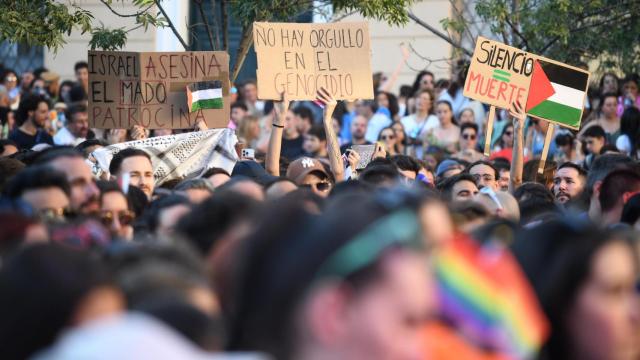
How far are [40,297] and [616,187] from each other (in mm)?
4951

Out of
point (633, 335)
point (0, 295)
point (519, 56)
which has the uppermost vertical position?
point (519, 56)

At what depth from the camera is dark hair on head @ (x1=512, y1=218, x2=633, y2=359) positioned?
10.1ft

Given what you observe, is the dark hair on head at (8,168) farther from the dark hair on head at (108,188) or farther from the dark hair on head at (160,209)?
the dark hair on head at (160,209)

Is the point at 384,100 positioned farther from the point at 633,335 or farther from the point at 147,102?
the point at 633,335

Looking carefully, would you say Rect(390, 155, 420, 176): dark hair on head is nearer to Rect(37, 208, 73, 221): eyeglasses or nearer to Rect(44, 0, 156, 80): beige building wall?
Rect(37, 208, 73, 221): eyeglasses

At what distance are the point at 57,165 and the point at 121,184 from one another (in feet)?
3.28

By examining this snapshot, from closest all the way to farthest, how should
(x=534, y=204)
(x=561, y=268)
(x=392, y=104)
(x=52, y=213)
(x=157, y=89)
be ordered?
(x=561, y=268)
(x=52, y=213)
(x=534, y=204)
(x=157, y=89)
(x=392, y=104)

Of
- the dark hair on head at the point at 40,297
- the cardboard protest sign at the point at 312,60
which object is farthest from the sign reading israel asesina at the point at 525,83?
the dark hair on head at the point at 40,297

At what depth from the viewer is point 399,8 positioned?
11.3m

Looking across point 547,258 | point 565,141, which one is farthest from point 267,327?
point 565,141

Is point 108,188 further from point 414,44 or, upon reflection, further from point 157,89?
point 414,44

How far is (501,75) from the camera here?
36.6ft

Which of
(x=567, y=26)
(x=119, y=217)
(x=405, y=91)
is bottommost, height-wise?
(x=119, y=217)

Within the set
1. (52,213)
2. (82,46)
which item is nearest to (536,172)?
(52,213)
